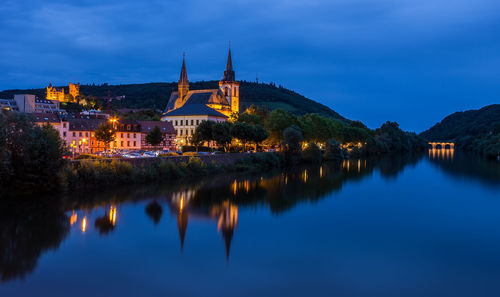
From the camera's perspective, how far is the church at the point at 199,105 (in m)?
78.1

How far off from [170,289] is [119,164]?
2230 cm

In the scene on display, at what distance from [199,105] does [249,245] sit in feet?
207

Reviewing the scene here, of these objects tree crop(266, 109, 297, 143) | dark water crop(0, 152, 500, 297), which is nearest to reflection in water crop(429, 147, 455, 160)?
tree crop(266, 109, 297, 143)

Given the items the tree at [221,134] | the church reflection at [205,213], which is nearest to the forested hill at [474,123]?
the tree at [221,134]

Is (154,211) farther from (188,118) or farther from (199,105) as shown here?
(199,105)

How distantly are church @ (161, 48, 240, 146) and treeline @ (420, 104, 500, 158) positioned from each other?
54366 mm

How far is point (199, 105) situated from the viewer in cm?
8038

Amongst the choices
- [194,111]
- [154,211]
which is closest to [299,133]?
[194,111]

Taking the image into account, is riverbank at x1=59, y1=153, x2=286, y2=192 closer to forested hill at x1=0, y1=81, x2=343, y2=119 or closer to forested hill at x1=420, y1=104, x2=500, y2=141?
forested hill at x1=0, y1=81, x2=343, y2=119

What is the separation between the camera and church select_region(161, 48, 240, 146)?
256 feet

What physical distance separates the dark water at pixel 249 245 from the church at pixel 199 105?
1786 inches

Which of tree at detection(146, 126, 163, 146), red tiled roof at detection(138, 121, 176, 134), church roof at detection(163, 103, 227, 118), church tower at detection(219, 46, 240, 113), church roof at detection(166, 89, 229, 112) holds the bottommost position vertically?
tree at detection(146, 126, 163, 146)

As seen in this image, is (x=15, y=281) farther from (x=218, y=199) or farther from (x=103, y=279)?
(x=218, y=199)

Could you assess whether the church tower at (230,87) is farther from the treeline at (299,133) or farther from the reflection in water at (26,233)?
the reflection in water at (26,233)
